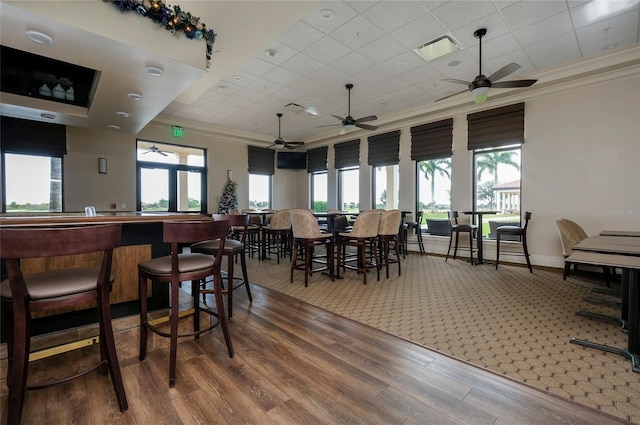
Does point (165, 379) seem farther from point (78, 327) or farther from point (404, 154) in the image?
point (404, 154)

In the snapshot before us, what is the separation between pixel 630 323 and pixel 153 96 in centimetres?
527

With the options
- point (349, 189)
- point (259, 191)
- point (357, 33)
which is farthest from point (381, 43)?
point (259, 191)

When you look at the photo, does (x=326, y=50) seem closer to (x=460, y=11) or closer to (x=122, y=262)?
(x=460, y=11)

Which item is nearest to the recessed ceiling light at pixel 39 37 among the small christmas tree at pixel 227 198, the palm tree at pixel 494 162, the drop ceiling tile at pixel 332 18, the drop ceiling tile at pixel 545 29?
the drop ceiling tile at pixel 332 18

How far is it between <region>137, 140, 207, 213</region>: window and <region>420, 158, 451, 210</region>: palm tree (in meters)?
5.92

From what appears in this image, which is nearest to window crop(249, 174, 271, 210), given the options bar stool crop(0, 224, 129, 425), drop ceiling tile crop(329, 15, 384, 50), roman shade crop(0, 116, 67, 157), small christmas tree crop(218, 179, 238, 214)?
small christmas tree crop(218, 179, 238, 214)

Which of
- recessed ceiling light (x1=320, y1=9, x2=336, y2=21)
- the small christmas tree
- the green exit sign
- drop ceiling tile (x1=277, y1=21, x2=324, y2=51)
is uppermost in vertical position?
drop ceiling tile (x1=277, y1=21, x2=324, y2=51)

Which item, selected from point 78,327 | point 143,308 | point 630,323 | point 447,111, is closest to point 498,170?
point 447,111

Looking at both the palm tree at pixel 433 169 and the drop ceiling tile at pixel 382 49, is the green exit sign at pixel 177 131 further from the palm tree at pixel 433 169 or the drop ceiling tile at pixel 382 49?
the palm tree at pixel 433 169

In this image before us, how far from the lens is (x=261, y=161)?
357 inches

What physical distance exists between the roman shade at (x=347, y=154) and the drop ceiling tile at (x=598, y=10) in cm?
512

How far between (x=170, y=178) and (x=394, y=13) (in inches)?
256

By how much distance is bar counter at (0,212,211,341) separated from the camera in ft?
6.56

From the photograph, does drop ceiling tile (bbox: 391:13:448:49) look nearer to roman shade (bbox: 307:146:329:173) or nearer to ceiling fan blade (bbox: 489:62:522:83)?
ceiling fan blade (bbox: 489:62:522:83)
